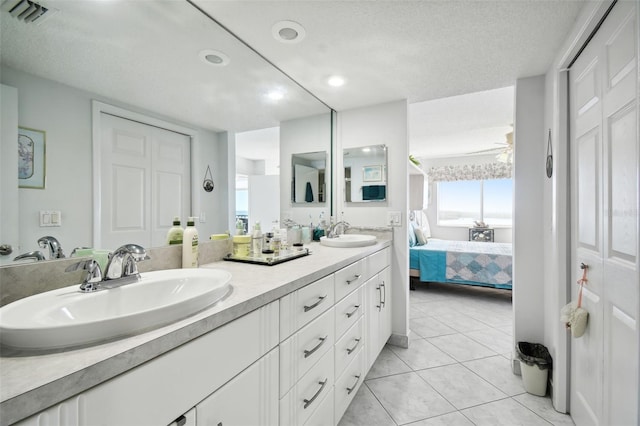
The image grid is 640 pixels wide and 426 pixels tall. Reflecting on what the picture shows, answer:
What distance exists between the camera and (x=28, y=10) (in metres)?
0.83

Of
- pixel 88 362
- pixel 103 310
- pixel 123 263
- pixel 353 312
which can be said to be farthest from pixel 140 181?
pixel 353 312

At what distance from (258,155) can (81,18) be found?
0.98 metres

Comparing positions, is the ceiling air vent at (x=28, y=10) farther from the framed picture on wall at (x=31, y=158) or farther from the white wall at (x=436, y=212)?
the white wall at (x=436, y=212)

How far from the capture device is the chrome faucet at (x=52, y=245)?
2.78ft

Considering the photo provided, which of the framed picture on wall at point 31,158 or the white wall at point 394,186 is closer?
the framed picture on wall at point 31,158

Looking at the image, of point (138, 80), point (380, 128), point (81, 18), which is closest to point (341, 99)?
point (380, 128)

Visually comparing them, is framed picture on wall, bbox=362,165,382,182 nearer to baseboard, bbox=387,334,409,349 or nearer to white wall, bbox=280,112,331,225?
white wall, bbox=280,112,331,225

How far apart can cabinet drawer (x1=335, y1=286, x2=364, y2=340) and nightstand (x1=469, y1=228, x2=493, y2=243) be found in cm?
507

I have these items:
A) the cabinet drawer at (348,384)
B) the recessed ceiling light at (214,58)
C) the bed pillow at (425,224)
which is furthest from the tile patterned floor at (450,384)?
the bed pillow at (425,224)

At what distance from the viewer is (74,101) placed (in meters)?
0.90

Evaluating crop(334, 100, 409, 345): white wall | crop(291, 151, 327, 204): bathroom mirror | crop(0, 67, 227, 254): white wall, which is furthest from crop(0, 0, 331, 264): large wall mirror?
crop(334, 100, 409, 345): white wall

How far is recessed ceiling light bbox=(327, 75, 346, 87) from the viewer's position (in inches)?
77.8

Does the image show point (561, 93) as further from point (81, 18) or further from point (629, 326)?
point (81, 18)

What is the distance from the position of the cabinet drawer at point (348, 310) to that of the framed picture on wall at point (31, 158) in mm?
1260
